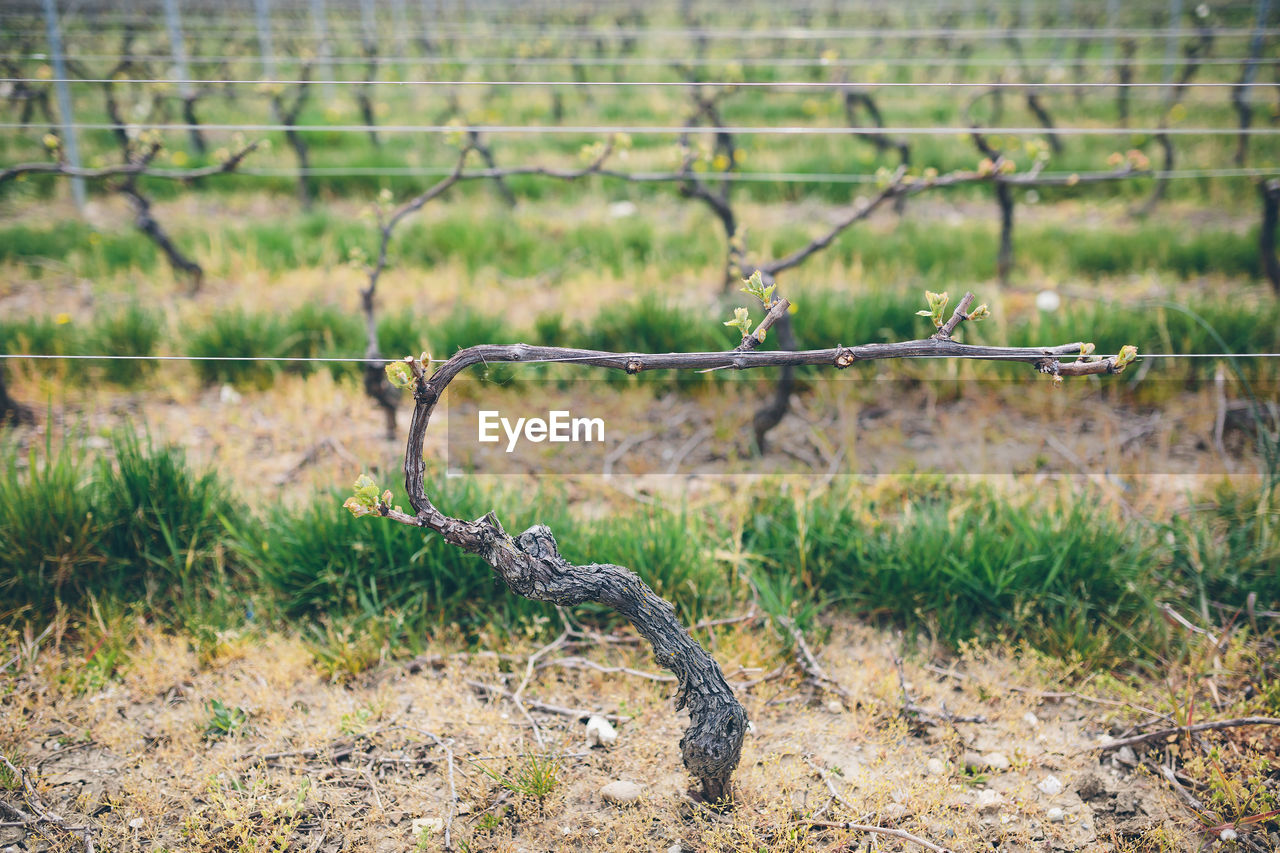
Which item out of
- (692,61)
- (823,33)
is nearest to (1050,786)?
(823,33)

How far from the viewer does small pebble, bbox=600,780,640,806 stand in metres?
2.01

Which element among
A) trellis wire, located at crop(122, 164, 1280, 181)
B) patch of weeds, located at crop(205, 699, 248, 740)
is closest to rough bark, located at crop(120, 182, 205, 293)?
trellis wire, located at crop(122, 164, 1280, 181)

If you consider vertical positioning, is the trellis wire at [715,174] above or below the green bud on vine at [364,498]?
above

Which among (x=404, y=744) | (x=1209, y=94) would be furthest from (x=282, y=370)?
(x=1209, y=94)

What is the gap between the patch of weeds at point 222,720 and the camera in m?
2.20

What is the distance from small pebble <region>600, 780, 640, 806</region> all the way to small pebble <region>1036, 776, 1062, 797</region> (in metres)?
1.05

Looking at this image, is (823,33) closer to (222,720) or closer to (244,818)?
(222,720)

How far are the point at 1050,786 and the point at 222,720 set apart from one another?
2.23 meters

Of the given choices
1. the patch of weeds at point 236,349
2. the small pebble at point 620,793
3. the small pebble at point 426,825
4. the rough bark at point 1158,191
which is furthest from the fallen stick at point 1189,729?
the rough bark at point 1158,191

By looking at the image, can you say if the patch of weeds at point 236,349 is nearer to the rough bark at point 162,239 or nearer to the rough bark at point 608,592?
the rough bark at point 162,239

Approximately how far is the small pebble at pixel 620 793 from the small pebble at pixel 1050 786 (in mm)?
1051

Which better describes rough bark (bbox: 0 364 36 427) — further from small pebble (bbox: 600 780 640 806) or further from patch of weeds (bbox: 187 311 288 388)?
small pebble (bbox: 600 780 640 806)

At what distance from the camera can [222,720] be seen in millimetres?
2211

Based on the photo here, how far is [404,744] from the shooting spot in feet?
7.18
